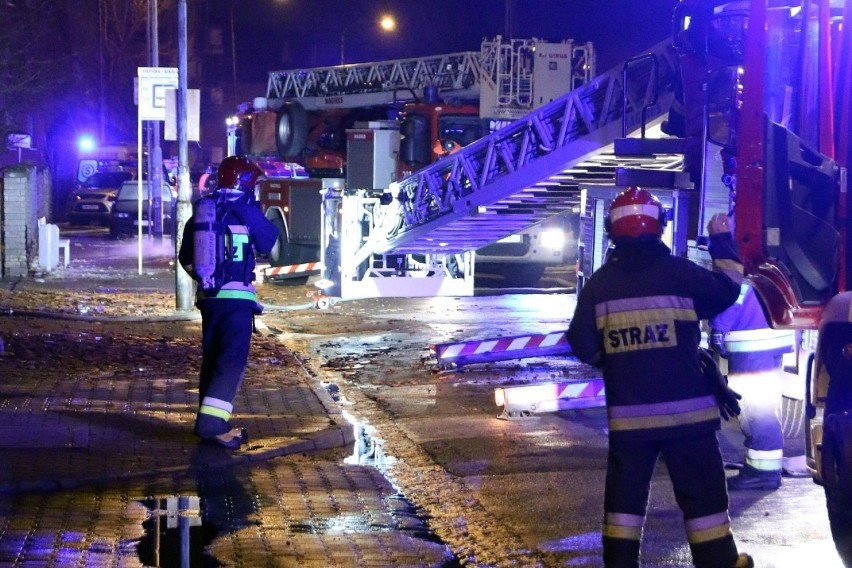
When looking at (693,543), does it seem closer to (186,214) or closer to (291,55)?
(186,214)

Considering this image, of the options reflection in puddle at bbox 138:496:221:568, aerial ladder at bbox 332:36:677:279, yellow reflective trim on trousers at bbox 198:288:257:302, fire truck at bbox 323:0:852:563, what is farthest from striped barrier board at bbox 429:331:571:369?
reflection in puddle at bbox 138:496:221:568

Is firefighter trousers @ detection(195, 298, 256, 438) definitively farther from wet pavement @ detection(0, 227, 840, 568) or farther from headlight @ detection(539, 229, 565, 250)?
headlight @ detection(539, 229, 565, 250)

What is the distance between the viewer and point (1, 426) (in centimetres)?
809

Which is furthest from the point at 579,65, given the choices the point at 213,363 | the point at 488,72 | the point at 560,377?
the point at 213,363

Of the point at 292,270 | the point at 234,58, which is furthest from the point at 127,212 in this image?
the point at 234,58

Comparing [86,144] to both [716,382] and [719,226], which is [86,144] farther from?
[716,382]

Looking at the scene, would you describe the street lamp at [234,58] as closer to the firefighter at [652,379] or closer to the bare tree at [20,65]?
the bare tree at [20,65]

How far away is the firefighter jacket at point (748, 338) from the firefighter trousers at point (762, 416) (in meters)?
0.05

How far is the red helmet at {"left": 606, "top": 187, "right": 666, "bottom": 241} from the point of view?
498cm

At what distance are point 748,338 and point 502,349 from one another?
3.61 m

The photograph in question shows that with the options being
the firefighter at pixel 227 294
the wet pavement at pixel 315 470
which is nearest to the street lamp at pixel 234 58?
the wet pavement at pixel 315 470

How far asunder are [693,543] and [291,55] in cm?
5079

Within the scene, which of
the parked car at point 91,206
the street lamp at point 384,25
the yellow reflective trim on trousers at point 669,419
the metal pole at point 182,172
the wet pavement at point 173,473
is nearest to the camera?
the yellow reflective trim on trousers at point 669,419

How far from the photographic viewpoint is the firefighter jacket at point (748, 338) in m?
6.99
